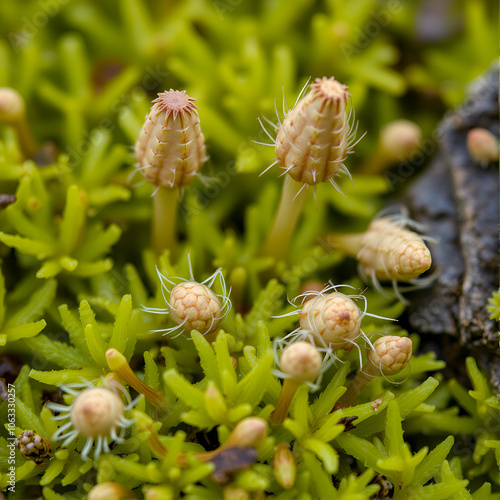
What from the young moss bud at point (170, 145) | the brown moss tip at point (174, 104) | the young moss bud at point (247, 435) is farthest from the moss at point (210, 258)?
the brown moss tip at point (174, 104)

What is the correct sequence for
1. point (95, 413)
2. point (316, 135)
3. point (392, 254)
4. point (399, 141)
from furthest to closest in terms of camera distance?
point (399, 141) → point (392, 254) → point (316, 135) → point (95, 413)

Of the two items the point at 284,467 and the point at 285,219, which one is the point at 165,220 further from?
the point at 284,467

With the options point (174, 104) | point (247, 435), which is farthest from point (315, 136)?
point (247, 435)

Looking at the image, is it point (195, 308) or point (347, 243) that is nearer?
point (195, 308)

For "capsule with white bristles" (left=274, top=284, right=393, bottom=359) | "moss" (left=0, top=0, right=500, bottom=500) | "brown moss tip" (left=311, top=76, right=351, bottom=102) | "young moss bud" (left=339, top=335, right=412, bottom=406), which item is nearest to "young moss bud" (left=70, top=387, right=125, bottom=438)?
"moss" (left=0, top=0, right=500, bottom=500)

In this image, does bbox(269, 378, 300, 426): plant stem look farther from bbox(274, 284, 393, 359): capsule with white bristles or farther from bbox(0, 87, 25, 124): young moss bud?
bbox(0, 87, 25, 124): young moss bud

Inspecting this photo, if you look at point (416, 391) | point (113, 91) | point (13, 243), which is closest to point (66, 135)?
point (113, 91)

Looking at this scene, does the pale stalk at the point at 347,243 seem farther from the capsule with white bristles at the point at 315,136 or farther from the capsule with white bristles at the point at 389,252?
the capsule with white bristles at the point at 315,136
